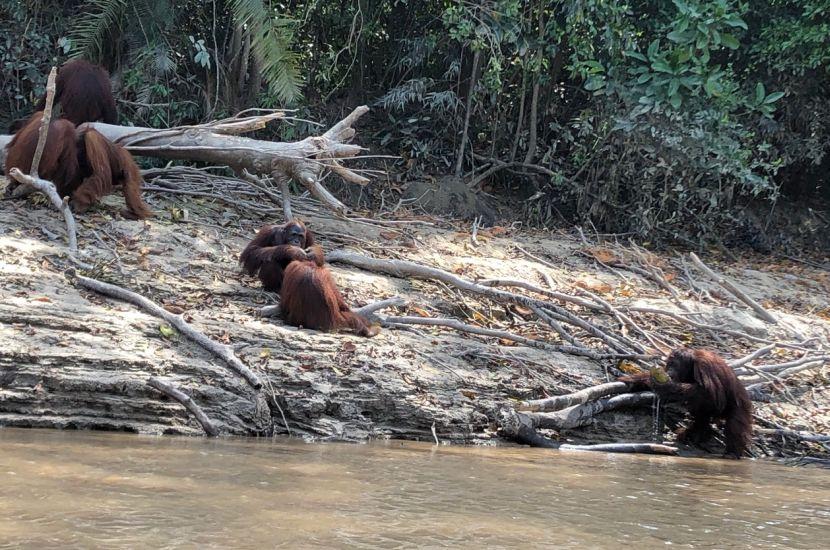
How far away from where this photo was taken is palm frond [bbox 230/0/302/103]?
980 centimetres

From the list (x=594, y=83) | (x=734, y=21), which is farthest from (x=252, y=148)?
(x=734, y=21)

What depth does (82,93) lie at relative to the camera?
9.05m

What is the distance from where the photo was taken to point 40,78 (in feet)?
35.2

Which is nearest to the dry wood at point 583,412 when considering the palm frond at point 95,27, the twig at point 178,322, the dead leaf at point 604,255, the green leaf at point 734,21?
the twig at point 178,322

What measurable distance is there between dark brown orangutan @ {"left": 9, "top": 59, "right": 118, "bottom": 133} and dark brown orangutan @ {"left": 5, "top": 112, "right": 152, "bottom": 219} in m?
0.69

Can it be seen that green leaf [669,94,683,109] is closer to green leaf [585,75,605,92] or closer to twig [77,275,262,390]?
green leaf [585,75,605,92]

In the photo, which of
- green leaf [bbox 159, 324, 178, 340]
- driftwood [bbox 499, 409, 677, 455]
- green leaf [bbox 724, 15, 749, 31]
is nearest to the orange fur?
green leaf [bbox 159, 324, 178, 340]

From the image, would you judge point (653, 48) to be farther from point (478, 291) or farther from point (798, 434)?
point (798, 434)

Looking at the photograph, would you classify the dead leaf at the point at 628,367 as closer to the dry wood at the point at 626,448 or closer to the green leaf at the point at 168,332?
the dry wood at the point at 626,448

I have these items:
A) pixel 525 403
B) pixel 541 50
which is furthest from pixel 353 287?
pixel 541 50

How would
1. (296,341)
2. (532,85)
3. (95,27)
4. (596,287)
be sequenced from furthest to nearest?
(532,85), (95,27), (596,287), (296,341)

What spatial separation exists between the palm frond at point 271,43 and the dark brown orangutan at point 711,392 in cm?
Answer: 478

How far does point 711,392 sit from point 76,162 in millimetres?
5447

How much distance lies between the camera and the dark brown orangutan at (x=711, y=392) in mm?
7047
